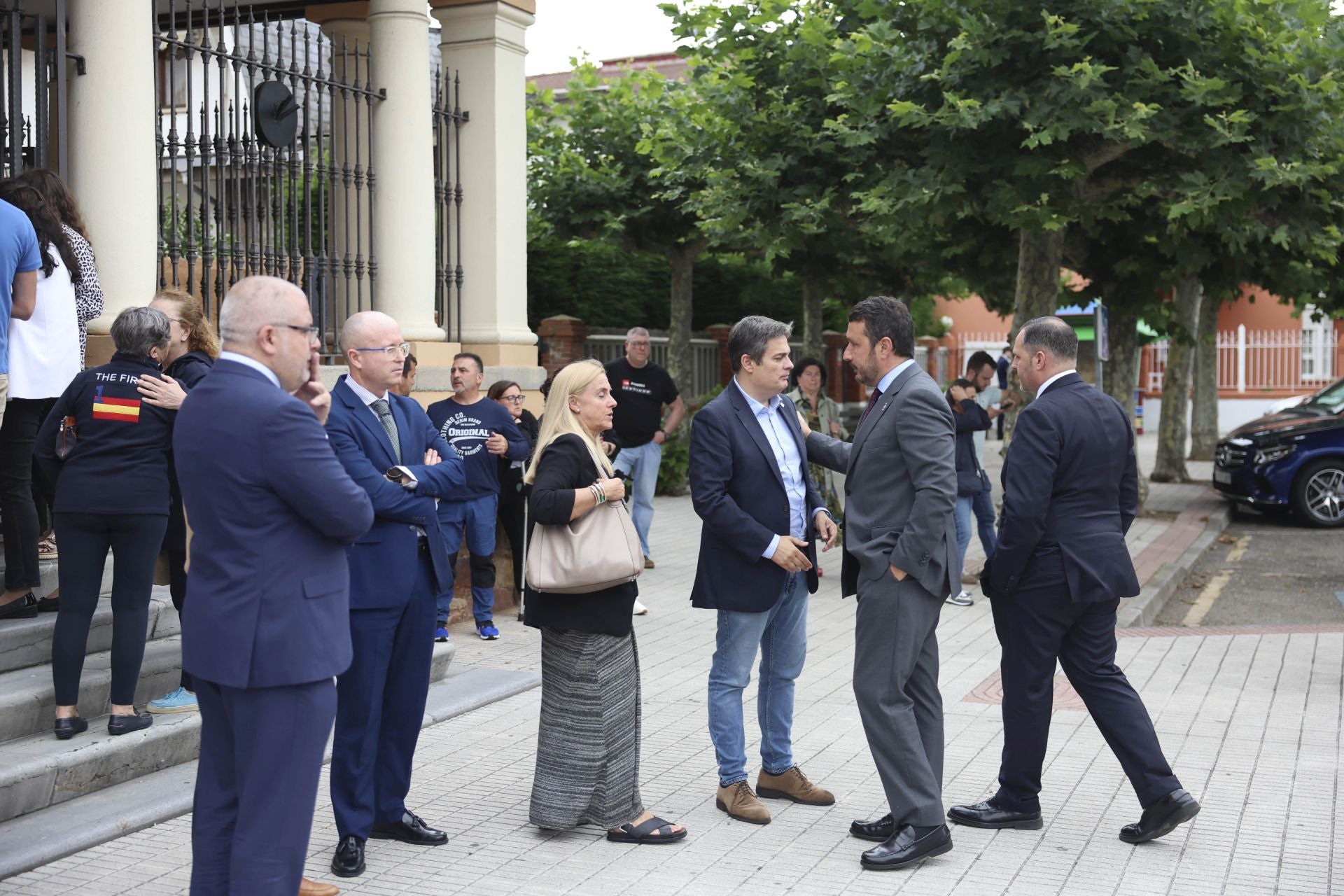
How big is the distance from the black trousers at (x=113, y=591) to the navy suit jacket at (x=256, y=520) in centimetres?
221

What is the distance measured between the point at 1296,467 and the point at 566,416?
14.2 meters

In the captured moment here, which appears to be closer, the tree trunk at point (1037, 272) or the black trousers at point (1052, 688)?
the black trousers at point (1052, 688)

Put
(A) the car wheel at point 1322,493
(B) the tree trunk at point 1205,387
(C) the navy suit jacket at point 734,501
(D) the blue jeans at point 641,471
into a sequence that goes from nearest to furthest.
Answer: (C) the navy suit jacket at point 734,501
(D) the blue jeans at point 641,471
(A) the car wheel at point 1322,493
(B) the tree trunk at point 1205,387

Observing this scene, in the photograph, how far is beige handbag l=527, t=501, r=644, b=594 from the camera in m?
5.21

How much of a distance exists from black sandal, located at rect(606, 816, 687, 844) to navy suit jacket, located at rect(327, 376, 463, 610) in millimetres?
1225

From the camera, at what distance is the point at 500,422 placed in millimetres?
8773

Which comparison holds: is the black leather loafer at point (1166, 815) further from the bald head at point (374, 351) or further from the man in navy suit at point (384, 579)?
the bald head at point (374, 351)

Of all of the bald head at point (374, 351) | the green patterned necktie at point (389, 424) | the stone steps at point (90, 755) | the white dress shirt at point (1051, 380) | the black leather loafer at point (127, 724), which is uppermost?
the bald head at point (374, 351)

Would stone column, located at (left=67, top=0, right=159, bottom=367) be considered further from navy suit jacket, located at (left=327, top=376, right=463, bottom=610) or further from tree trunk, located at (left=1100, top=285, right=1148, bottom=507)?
tree trunk, located at (left=1100, top=285, right=1148, bottom=507)

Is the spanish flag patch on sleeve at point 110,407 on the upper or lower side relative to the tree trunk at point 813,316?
lower

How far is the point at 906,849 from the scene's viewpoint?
5.09 m

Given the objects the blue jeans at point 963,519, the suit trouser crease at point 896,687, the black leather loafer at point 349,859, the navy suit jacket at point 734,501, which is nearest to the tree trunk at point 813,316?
the blue jeans at point 963,519

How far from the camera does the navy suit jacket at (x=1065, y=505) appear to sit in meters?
5.32

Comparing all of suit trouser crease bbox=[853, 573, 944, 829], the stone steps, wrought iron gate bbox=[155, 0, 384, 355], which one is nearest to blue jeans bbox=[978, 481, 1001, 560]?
wrought iron gate bbox=[155, 0, 384, 355]
